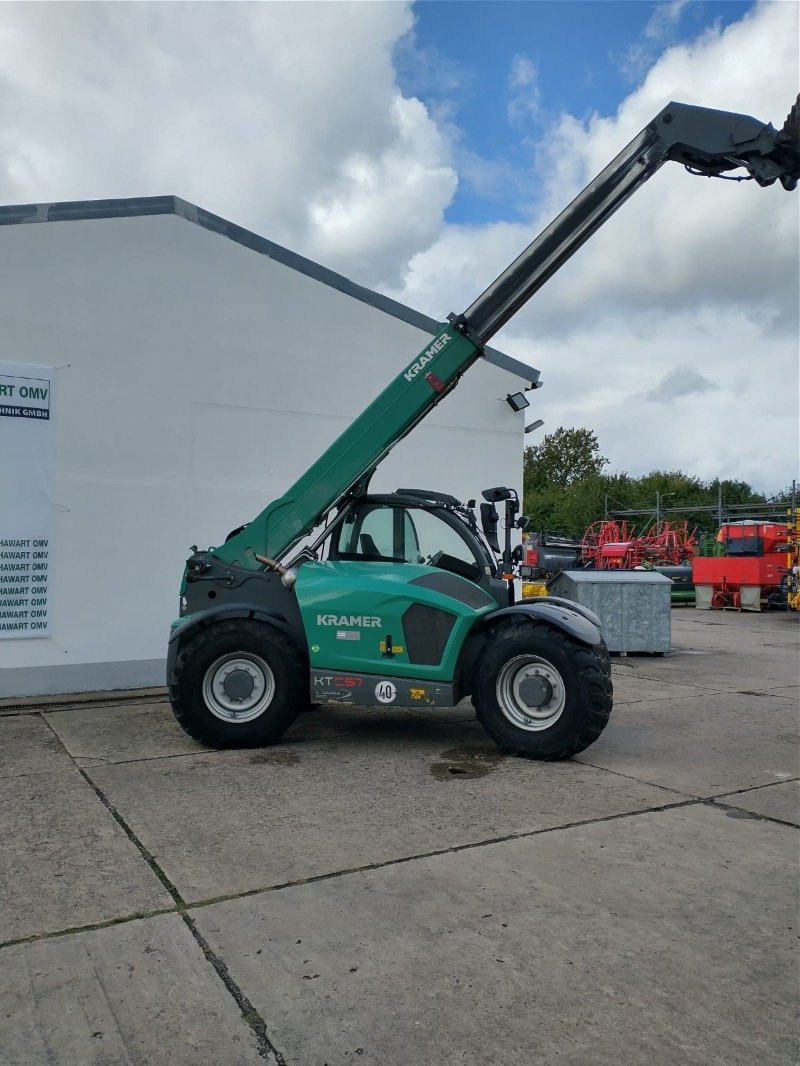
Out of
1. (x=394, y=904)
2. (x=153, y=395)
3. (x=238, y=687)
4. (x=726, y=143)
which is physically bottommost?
(x=394, y=904)

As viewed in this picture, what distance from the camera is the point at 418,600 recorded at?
6.28 m

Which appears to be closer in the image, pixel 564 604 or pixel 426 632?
pixel 426 632

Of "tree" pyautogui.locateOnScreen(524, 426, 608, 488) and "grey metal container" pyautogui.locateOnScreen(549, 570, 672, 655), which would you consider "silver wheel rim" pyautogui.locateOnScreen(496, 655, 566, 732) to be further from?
"tree" pyautogui.locateOnScreen(524, 426, 608, 488)

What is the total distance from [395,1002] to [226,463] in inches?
279

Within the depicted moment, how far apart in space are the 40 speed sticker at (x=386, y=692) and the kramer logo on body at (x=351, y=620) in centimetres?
42

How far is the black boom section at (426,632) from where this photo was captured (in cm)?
627

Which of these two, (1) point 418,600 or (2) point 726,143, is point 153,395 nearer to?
(1) point 418,600

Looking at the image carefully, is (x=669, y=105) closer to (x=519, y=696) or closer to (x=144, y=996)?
(x=519, y=696)

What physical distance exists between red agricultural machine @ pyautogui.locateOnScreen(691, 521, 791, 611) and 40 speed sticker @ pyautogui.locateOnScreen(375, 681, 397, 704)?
17288 mm

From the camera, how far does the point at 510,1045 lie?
268 centimetres

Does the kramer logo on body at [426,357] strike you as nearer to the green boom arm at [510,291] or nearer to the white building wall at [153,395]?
the green boom arm at [510,291]

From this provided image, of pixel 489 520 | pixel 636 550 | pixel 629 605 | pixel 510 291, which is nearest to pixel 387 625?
pixel 489 520

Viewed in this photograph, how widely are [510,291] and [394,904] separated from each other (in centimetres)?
468

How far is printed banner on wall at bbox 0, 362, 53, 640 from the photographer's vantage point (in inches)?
319
